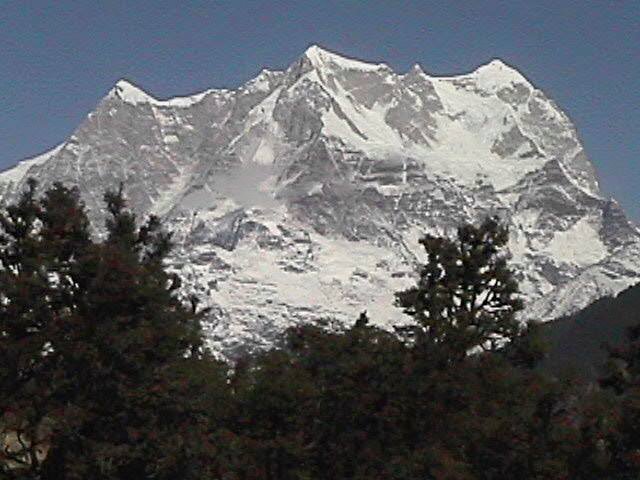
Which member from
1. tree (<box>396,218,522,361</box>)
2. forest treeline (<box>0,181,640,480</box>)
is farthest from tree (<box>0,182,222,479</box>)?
tree (<box>396,218,522,361</box>)

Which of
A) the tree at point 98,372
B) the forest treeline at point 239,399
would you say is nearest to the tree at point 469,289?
the forest treeline at point 239,399

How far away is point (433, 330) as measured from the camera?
43.7 m

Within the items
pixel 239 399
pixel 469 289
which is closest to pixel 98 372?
pixel 239 399

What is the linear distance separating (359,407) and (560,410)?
6013mm

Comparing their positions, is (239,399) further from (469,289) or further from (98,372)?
(469,289)

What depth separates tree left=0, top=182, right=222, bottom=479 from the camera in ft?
118

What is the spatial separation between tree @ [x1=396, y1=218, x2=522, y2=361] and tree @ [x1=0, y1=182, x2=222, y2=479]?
374 inches

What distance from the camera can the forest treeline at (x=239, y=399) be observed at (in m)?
36.2

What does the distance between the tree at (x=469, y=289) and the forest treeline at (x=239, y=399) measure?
2873 millimetres

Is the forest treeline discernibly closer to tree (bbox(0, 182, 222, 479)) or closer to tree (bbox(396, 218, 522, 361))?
tree (bbox(0, 182, 222, 479))

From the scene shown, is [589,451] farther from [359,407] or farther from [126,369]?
[126,369]

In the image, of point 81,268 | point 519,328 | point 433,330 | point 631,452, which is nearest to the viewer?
point 631,452

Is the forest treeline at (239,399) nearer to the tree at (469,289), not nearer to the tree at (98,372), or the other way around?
the tree at (98,372)

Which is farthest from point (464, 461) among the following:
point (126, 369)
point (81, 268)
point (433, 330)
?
point (81, 268)
